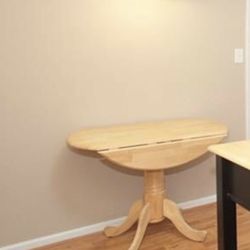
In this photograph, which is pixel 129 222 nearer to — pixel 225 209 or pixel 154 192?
pixel 154 192

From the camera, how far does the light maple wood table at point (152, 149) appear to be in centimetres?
204

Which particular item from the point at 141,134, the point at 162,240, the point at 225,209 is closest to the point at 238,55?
the point at 141,134

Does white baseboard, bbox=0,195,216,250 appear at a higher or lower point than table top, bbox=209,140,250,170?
lower

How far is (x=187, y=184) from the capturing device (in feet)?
9.35

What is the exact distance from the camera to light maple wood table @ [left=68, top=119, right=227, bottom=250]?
6.68 feet

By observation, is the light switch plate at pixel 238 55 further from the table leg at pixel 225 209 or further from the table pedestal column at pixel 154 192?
the table leg at pixel 225 209

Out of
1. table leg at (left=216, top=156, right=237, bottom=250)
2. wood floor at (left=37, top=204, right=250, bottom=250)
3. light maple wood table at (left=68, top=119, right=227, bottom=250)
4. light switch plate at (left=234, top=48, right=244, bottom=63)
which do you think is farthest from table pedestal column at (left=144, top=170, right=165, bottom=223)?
light switch plate at (left=234, top=48, right=244, bottom=63)

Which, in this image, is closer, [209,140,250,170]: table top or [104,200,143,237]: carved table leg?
[209,140,250,170]: table top

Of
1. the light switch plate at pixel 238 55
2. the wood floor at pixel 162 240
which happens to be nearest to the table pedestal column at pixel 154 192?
the wood floor at pixel 162 240

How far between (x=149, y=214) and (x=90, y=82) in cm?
97

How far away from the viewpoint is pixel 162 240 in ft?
7.86

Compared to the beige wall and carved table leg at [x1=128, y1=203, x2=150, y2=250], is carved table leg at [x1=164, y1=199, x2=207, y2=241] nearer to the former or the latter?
carved table leg at [x1=128, y1=203, x2=150, y2=250]

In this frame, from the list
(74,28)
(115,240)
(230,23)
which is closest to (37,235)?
(115,240)

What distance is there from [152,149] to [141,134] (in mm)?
197
